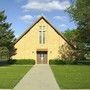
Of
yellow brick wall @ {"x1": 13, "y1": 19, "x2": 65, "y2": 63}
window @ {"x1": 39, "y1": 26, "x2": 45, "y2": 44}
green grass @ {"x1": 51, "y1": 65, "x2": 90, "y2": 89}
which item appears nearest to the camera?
green grass @ {"x1": 51, "y1": 65, "x2": 90, "y2": 89}

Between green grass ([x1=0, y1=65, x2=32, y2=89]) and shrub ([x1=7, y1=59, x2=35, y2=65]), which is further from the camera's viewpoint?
shrub ([x1=7, y1=59, x2=35, y2=65])

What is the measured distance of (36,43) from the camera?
62.7 m

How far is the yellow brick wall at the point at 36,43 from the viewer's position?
6203 centimetres

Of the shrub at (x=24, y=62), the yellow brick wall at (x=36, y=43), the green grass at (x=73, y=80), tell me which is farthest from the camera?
the yellow brick wall at (x=36, y=43)

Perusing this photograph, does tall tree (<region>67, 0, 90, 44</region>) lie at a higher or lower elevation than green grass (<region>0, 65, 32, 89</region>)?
higher

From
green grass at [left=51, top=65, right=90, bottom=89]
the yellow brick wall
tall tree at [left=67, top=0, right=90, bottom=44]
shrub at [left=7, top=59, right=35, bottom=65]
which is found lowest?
green grass at [left=51, top=65, right=90, bottom=89]

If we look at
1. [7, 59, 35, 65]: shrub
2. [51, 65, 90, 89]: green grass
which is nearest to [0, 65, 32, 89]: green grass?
[51, 65, 90, 89]: green grass

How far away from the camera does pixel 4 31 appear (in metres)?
62.8

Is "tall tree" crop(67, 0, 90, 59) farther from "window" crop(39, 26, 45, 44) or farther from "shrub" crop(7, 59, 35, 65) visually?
"shrub" crop(7, 59, 35, 65)

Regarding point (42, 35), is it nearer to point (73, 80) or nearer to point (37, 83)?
point (73, 80)

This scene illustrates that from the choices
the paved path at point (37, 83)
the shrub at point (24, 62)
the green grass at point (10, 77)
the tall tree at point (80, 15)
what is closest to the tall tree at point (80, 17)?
the tall tree at point (80, 15)

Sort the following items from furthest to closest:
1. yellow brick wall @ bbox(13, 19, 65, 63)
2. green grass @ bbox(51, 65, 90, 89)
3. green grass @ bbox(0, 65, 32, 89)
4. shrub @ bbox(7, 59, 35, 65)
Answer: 1. yellow brick wall @ bbox(13, 19, 65, 63)
2. shrub @ bbox(7, 59, 35, 65)
3. green grass @ bbox(0, 65, 32, 89)
4. green grass @ bbox(51, 65, 90, 89)

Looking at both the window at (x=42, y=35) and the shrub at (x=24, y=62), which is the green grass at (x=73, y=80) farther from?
the window at (x=42, y=35)

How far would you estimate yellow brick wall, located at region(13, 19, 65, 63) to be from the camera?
2442 inches
